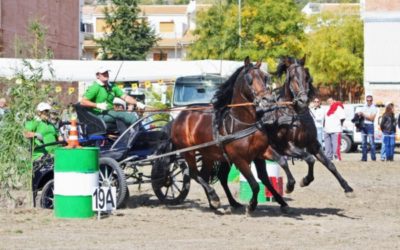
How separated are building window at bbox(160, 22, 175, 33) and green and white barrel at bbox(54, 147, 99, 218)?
3976 inches

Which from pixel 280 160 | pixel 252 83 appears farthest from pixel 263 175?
pixel 252 83

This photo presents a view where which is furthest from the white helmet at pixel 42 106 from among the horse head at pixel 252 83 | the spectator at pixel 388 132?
the spectator at pixel 388 132

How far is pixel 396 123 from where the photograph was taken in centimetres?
3331

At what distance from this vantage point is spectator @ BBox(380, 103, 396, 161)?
3053 cm

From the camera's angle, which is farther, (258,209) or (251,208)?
(258,209)

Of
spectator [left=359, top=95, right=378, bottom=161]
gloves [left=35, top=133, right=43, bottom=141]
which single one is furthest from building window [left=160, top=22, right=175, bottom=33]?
gloves [left=35, top=133, right=43, bottom=141]

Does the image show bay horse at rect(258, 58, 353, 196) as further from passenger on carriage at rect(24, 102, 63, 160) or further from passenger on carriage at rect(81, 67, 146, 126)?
passenger on carriage at rect(24, 102, 63, 160)

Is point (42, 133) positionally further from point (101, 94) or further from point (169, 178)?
point (169, 178)

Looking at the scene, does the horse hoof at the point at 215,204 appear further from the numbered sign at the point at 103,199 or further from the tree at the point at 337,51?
the tree at the point at 337,51

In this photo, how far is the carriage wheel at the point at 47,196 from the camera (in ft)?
51.4

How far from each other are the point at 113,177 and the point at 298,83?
3109 mm

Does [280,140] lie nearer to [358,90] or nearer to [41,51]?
[41,51]

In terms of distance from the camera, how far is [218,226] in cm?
1359

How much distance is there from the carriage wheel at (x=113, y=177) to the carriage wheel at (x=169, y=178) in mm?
924
